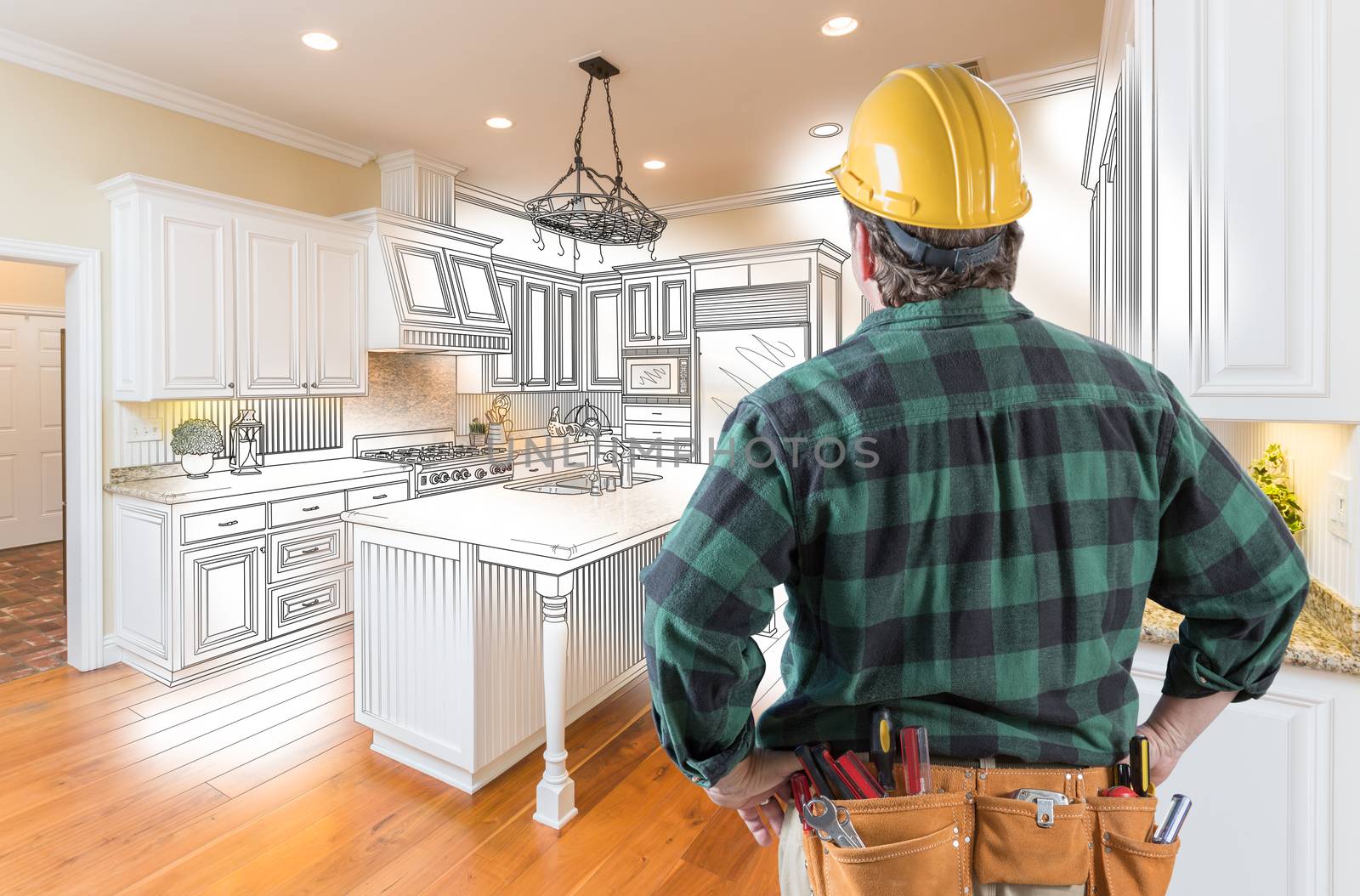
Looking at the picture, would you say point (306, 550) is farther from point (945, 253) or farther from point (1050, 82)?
point (1050, 82)

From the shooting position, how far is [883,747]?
0.71 meters

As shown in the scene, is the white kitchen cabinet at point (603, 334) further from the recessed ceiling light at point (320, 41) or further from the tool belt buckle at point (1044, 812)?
the tool belt buckle at point (1044, 812)

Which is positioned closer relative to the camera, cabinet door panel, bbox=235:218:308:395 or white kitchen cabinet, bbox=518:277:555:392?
cabinet door panel, bbox=235:218:308:395

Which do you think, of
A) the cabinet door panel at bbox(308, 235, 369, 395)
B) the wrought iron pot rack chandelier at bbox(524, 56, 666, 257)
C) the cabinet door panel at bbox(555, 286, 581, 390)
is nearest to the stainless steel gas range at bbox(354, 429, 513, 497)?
the cabinet door panel at bbox(308, 235, 369, 395)

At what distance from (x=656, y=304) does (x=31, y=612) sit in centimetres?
445

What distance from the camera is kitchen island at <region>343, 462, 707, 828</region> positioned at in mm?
2174

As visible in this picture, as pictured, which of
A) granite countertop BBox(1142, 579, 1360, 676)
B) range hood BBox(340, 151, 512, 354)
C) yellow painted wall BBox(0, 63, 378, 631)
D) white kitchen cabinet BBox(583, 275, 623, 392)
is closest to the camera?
granite countertop BBox(1142, 579, 1360, 676)

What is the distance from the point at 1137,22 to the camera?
1.91 metres

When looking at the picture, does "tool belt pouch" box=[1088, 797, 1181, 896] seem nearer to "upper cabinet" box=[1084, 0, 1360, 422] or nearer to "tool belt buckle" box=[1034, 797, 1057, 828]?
"tool belt buckle" box=[1034, 797, 1057, 828]

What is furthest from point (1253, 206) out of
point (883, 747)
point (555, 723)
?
point (555, 723)

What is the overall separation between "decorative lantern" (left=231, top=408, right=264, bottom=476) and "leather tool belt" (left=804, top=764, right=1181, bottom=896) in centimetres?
411

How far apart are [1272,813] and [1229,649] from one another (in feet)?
3.22

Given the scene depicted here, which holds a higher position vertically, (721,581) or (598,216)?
(598,216)

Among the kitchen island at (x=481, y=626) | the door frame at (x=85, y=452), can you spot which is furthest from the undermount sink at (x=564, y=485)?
the door frame at (x=85, y=452)
